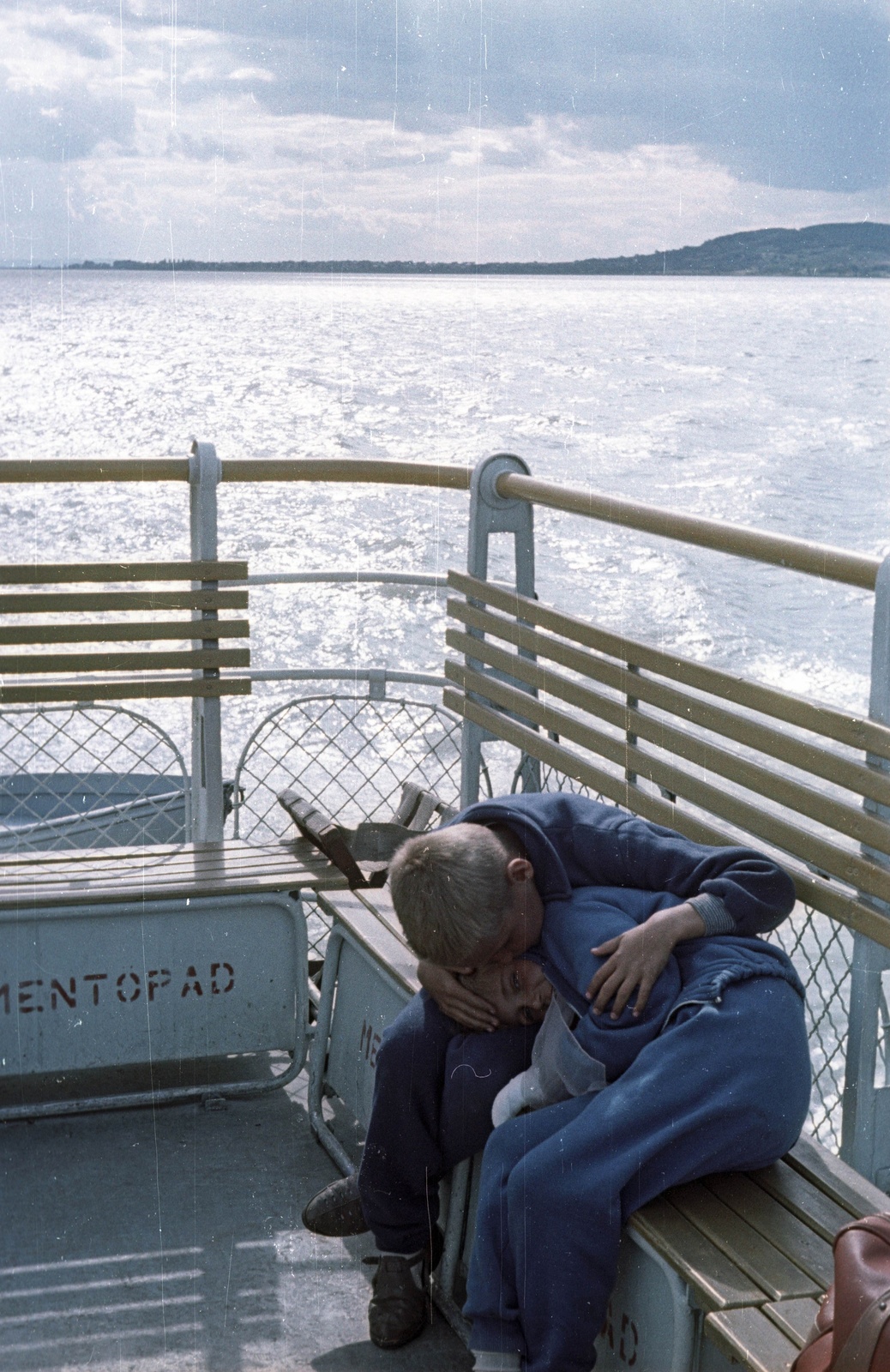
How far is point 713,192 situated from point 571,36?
660 mm

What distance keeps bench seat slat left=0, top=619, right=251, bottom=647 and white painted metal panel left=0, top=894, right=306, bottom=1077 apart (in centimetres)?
85

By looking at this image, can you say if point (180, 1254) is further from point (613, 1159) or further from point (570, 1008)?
point (613, 1159)

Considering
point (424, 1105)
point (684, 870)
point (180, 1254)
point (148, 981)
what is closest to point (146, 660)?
point (148, 981)

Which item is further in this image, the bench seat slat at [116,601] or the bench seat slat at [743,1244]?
the bench seat slat at [116,601]

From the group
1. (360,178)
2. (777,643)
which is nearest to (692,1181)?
(777,643)

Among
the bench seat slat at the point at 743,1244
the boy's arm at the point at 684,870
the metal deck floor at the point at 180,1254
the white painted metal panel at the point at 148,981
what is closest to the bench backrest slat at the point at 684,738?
the boy's arm at the point at 684,870

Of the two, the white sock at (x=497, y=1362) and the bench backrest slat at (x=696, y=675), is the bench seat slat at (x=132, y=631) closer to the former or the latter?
the bench backrest slat at (x=696, y=675)

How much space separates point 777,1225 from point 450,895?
2.19ft

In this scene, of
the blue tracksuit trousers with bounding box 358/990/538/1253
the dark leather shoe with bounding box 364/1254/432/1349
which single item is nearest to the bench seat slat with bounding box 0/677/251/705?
the blue tracksuit trousers with bounding box 358/990/538/1253

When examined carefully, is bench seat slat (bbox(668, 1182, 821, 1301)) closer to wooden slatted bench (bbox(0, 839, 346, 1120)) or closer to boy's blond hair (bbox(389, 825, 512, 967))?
boy's blond hair (bbox(389, 825, 512, 967))

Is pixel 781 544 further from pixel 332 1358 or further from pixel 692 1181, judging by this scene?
pixel 332 1358

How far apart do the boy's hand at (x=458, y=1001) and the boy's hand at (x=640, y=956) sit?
0.85 ft

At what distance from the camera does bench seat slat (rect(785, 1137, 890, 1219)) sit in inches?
85.5

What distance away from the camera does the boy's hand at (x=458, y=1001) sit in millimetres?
2479
